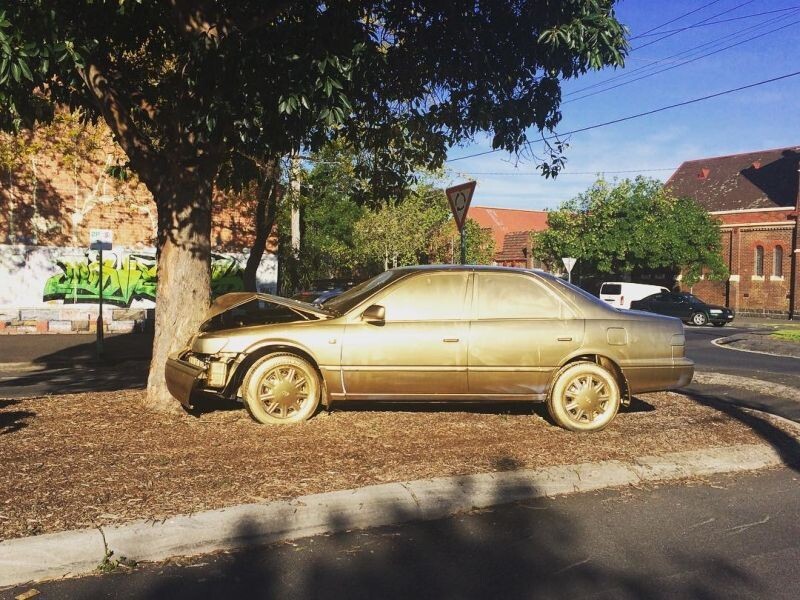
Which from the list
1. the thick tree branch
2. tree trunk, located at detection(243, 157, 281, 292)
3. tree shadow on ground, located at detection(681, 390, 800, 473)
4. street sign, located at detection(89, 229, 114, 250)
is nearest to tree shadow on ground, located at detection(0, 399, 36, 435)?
the thick tree branch

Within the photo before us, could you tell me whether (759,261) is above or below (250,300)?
above

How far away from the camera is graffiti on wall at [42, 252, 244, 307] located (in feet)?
74.9

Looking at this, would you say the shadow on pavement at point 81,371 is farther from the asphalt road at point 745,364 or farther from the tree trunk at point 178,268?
the asphalt road at point 745,364

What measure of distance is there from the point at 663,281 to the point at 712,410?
129 ft

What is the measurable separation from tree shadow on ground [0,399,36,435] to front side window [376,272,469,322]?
3372 mm

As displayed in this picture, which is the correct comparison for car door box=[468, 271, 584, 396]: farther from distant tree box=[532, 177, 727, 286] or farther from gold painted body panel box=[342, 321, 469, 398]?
distant tree box=[532, 177, 727, 286]

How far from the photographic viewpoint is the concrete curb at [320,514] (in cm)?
383

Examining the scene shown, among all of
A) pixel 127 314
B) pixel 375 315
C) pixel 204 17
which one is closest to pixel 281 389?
pixel 375 315

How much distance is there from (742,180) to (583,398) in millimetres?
45515

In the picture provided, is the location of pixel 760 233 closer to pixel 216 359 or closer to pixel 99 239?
pixel 99 239

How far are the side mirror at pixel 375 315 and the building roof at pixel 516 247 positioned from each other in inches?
1878

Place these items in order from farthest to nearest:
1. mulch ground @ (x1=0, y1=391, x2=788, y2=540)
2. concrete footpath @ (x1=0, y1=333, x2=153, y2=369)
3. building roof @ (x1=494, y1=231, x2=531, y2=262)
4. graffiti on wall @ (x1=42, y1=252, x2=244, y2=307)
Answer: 1. building roof @ (x1=494, y1=231, x2=531, y2=262)
2. graffiti on wall @ (x1=42, y1=252, x2=244, y2=307)
3. concrete footpath @ (x1=0, y1=333, x2=153, y2=369)
4. mulch ground @ (x1=0, y1=391, x2=788, y2=540)

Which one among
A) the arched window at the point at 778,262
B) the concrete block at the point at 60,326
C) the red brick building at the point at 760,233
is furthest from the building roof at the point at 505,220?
the concrete block at the point at 60,326

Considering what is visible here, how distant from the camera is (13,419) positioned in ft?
Answer: 22.0
